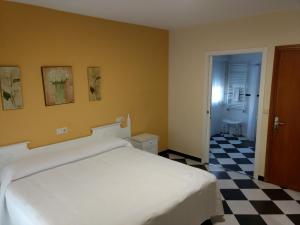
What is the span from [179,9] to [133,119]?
192cm

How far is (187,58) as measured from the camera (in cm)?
416

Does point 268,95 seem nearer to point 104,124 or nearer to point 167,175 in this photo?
point 167,175

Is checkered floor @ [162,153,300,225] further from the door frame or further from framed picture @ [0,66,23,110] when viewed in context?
framed picture @ [0,66,23,110]

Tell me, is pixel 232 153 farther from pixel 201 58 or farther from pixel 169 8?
pixel 169 8

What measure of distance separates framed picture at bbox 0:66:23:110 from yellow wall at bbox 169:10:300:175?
2.72 meters

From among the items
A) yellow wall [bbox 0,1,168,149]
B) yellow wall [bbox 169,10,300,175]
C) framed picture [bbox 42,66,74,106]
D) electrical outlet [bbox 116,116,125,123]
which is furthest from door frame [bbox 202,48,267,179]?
framed picture [bbox 42,66,74,106]

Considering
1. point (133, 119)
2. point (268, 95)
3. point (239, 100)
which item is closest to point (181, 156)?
point (133, 119)

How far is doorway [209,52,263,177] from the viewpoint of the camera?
527cm

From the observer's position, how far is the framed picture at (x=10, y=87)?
249cm

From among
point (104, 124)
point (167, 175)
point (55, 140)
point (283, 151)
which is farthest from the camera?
point (104, 124)

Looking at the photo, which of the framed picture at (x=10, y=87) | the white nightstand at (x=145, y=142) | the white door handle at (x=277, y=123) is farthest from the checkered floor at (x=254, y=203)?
the framed picture at (x=10, y=87)

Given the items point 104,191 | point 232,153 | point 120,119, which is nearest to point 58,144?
point 120,119

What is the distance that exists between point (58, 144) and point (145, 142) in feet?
4.46

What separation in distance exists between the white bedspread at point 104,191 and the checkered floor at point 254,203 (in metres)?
0.32
